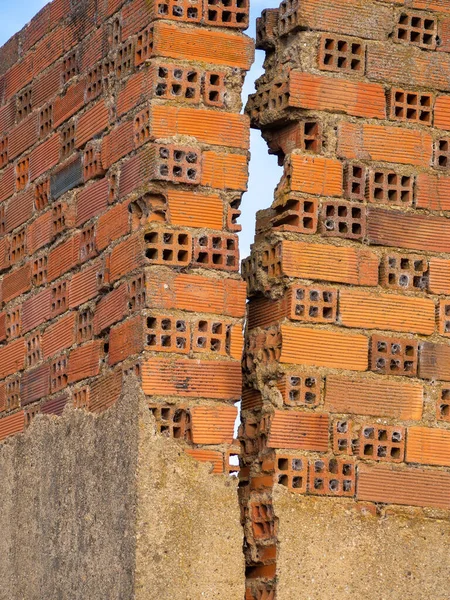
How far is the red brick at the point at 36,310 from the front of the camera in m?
9.20

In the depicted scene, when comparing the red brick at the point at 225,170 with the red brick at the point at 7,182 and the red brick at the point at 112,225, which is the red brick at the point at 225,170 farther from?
the red brick at the point at 7,182

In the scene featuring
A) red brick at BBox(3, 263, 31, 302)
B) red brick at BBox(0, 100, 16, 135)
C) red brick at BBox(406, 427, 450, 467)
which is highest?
red brick at BBox(0, 100, 16, 135)

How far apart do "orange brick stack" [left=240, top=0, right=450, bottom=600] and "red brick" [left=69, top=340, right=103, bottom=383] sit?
68cm

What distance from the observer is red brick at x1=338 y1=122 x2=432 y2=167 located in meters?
8.35

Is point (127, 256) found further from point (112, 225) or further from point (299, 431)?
point (299, 431)

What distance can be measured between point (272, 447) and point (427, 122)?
5.52 feet

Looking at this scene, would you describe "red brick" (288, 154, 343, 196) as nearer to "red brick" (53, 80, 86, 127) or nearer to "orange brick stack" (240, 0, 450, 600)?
"orange brick stack" (240, 0, 450, 600)

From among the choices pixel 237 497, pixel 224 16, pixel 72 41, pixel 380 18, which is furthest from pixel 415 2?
pixel 237 497

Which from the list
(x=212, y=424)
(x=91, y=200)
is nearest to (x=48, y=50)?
(x=91, y=200)

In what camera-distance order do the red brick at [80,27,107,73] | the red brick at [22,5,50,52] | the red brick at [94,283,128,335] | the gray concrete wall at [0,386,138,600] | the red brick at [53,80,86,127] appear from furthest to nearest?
1. the red brick at [22,5,50,52]
2. the red brick at [53,80,86,127]
3. the red brick at [80,27,107,73]
4. the red brick at [94,283,128,335]
5. the gray concrete wall at [0,386,138,600]

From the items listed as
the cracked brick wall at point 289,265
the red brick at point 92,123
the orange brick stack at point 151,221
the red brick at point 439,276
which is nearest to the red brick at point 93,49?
the orange brick stack at point 151,221

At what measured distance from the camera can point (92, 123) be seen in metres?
8.85

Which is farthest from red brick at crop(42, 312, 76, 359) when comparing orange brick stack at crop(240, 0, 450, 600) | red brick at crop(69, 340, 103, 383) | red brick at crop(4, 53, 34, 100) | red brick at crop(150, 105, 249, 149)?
red brick at crop(4, 53, 34, 100)

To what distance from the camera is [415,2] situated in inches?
337
